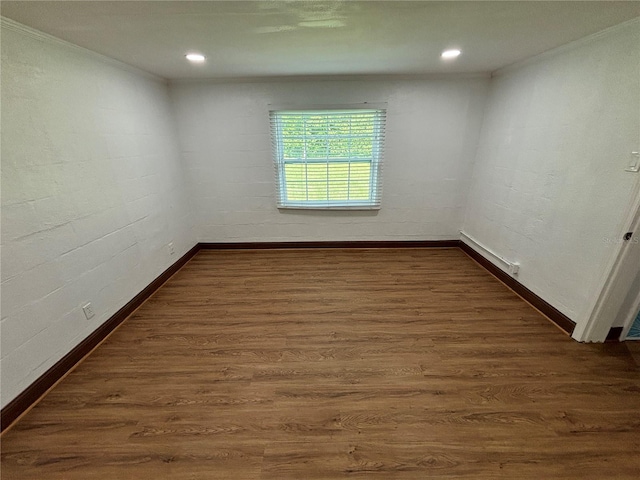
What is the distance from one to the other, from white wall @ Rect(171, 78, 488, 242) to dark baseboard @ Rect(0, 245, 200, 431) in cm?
144

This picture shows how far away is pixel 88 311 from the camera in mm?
2057

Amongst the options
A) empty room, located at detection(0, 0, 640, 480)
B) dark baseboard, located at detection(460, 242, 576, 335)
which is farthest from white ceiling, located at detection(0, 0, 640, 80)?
dark baseboard, located at detection(460, 242, 576, 335)

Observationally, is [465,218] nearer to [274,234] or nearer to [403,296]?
[403,296]

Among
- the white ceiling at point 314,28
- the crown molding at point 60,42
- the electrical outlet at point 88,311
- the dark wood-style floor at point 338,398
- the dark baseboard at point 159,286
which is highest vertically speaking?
the white ceiling at point 314,28

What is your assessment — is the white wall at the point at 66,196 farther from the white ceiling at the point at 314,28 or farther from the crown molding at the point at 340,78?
the crown molding at the point at 340,78

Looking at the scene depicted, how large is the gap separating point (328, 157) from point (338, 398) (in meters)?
2.72

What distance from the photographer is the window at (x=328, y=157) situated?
129 inches

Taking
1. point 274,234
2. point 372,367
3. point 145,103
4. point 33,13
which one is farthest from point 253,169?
point 372,367

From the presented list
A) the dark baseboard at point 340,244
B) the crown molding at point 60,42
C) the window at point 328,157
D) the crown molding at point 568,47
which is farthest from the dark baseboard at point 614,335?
the crown molding at point 60,42

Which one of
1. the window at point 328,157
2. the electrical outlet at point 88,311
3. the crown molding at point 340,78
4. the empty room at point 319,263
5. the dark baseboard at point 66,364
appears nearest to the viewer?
the empty room at point 319,263

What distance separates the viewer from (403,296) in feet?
8.87

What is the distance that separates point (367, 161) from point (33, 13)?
2974 mm

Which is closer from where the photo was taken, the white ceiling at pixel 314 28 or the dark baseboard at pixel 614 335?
the white ceiling at pixel 314 28

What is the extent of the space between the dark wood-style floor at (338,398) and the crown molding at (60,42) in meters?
2.16
